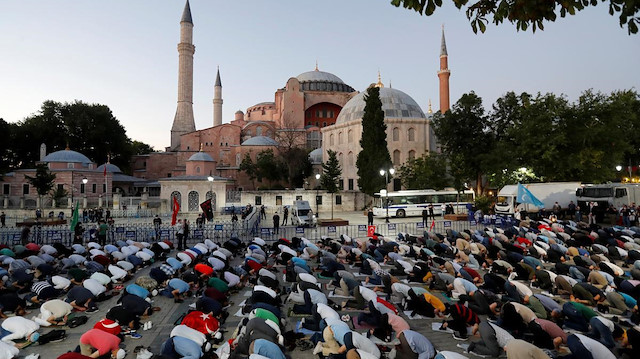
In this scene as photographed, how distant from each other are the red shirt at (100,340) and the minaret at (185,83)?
57.3 metres

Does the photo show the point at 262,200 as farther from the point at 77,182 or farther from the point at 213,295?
the point at 213,295

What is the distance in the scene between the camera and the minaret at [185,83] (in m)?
56.8

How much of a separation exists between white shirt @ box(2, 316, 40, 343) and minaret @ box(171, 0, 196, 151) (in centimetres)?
5610

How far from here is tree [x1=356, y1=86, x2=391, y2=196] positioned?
34.5 metres

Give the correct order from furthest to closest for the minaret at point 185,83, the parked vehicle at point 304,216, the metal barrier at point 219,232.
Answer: the minaret at point 185,83
the parked vehicle at point 304,216
the metal barrier at point 219,232

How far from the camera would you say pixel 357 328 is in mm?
7871

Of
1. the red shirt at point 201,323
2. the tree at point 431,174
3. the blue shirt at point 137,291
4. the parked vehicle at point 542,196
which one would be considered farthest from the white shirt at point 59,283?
the tree at point 431,174

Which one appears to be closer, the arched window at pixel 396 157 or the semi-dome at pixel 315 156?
the arched window at pixel 396 157

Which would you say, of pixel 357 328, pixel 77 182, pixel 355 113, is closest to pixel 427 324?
pixel 357 328

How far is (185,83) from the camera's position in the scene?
58.1 metres

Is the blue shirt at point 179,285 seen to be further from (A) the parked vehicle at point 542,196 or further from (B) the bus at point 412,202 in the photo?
(A) the parked vehicle at point 542,196

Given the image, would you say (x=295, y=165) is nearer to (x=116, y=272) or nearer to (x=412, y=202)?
(x=412, y=202)

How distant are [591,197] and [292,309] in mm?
25822

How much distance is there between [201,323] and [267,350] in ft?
7.02
